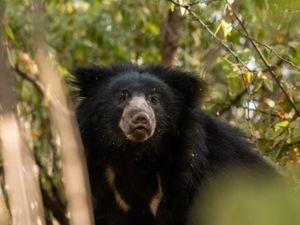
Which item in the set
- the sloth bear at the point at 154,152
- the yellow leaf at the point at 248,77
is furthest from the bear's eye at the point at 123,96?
the yellow leaf at the point at 248,77

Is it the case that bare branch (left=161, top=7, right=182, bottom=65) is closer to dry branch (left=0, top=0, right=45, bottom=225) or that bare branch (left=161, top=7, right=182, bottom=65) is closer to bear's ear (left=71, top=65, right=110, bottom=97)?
bear's ear (left=71, top=65, right=110, bottom=97)

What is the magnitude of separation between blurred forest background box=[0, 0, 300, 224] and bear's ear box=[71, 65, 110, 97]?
0.35 feet

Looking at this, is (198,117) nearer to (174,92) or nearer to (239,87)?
(174,92)

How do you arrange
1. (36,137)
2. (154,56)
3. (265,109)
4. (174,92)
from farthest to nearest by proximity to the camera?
1. (154,56)
2. (36,137)
3. (265,109)
4. (174,92)

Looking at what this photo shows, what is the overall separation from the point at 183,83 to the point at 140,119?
788mm

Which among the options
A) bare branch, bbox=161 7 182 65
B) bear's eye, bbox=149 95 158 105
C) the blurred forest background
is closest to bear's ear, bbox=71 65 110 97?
the blurred forest background

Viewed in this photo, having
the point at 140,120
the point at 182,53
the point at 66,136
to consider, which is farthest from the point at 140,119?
the point at 182,53

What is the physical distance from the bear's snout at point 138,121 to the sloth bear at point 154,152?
2 centimetres

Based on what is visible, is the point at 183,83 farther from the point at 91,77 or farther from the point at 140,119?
the point at 140,119

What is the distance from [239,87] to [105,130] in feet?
5.33

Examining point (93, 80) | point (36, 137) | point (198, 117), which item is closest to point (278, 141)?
point (198, 117)

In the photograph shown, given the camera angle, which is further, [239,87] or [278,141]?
[239,87]

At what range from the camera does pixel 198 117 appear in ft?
17.0

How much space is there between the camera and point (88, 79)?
5387mm
